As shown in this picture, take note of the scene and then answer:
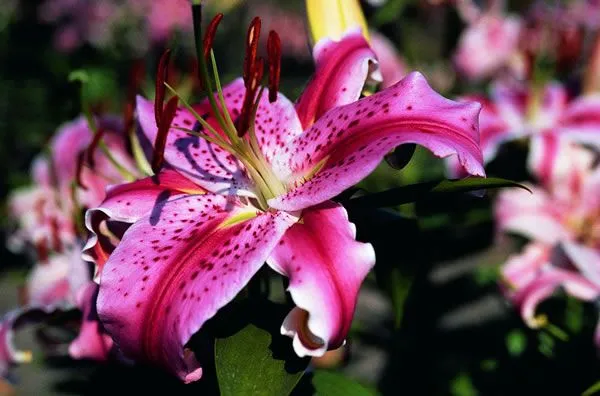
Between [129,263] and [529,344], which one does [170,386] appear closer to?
[129,263]

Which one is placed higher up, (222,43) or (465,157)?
(465,157)

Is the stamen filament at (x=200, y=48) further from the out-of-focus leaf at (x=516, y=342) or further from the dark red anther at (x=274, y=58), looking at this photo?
the out-of-focus leaf at (x=516, y=342)

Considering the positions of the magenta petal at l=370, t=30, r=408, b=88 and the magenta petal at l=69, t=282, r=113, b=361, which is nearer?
the magenta petal at l=69, t=282, r=113, b=361

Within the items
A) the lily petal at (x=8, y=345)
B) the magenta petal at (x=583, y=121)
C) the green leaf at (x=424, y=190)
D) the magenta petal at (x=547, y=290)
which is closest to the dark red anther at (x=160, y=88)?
the green leaf at (x=424, y=190)


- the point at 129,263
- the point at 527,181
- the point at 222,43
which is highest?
the point at 129,263

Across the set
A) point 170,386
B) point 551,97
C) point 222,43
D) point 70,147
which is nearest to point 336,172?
point 170,386

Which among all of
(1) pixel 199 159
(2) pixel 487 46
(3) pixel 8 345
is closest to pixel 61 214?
(3) pixel 8 345

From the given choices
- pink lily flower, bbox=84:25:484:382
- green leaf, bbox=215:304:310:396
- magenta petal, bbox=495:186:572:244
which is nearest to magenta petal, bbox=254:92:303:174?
pink lily flower, bbox=84:25:484:382

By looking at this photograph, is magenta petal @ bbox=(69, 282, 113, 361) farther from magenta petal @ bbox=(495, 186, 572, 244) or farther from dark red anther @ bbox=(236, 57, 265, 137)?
magenta petal @ bbox=(495, 186, 572, 244)
